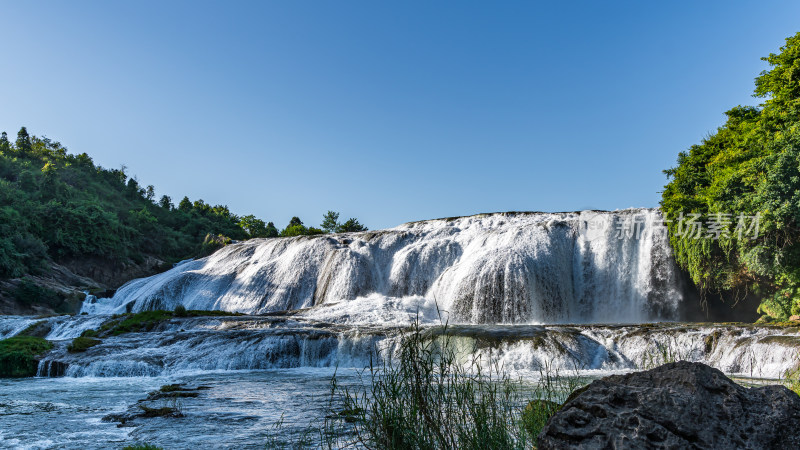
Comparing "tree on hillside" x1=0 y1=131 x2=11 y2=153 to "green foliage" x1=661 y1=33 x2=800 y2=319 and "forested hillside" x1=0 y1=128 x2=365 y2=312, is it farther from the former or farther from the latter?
"green foliage" x1=661 y1=33 x2=800 y2=319

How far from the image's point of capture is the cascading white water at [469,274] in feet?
76.0

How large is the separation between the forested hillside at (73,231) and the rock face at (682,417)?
38241 mm

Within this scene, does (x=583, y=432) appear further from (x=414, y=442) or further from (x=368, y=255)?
(x=368, y=255)

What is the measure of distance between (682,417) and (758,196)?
1771 cm

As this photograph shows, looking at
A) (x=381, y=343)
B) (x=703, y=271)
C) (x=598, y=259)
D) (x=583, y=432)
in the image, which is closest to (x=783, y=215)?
(x=703, y=271)

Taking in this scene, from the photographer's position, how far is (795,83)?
1748cm

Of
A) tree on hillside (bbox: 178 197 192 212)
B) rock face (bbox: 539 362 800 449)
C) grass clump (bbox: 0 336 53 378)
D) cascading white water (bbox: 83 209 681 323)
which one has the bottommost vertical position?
grass clump (bbox: 0 336 53 378)

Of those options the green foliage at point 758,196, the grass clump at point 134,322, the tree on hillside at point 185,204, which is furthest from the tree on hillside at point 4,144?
the green foliage at point 758,196

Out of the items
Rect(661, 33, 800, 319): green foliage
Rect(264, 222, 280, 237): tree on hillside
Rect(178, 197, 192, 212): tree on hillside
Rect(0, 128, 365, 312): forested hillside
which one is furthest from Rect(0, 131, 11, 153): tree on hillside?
Rect(661, 33, 800, 319): green foliage

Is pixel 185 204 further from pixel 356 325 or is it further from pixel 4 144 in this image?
pixel 356 325

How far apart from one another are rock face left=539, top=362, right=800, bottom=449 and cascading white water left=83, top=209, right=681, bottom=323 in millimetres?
18828

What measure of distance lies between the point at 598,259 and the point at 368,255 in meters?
13.6

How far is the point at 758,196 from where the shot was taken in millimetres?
16516

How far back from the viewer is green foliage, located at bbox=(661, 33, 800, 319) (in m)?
16.1
